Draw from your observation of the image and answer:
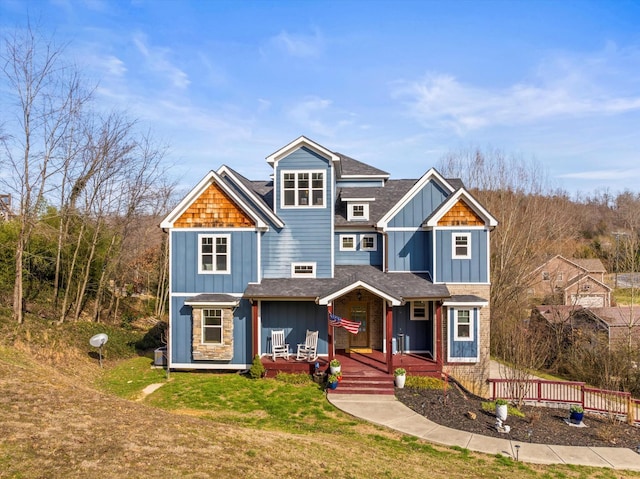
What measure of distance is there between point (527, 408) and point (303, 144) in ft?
42.3

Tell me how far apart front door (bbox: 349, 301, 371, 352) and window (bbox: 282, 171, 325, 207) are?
4.66m

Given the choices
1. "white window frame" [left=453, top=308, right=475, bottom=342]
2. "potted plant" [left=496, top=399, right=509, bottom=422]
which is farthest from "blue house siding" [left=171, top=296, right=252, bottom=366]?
"potted plant" [left=496, top=399, right=509, bottom=422]

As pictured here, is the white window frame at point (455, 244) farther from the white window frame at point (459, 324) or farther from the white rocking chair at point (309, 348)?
the white rocking chair at point (309, 348)

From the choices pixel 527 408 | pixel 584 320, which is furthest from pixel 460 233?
pixel 584 320

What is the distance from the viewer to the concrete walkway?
9.88 m

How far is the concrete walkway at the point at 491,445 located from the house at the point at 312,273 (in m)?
3.44

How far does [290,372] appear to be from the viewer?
50.9ft

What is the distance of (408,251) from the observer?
58.5ft

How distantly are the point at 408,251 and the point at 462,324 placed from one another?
3.70 metres

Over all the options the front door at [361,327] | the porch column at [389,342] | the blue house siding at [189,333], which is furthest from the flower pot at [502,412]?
the blue house siding at [189,333]

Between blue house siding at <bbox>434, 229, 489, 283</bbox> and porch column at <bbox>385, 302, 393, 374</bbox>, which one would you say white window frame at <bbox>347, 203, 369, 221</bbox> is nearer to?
blue house siding at <bbox>434, 229, 489, 283</bbox>

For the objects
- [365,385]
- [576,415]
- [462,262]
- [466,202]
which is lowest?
[576,415]

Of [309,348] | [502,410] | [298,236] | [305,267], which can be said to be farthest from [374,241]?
[502,410]

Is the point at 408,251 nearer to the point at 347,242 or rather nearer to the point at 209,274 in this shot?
the point at 347,242
